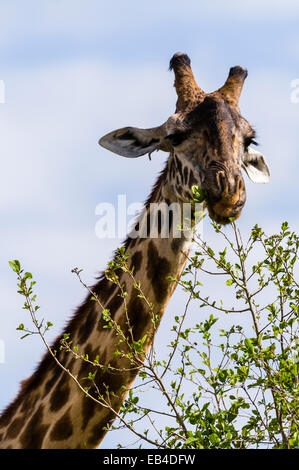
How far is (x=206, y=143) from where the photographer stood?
8.59 m

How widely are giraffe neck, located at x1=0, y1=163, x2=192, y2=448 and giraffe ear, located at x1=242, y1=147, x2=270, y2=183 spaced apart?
123 centimetres

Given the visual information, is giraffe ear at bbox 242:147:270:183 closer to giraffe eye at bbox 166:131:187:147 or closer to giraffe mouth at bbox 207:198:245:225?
giraffe eye at bbox 166:131:187:147

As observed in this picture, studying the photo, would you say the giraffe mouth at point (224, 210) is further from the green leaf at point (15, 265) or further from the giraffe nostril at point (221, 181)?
the green leaf at point (15, 265)

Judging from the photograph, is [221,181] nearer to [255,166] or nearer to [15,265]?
[255,166]

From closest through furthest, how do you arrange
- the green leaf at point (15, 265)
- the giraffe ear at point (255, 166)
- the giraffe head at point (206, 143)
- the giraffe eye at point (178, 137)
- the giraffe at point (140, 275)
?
the green leaf at point (15, 265) < the giraffe head at point (206, 143) < the giraffe at point (140, 275) < the giraffe eye at point (178, 137) < the giraffe ear at point (255, 166)

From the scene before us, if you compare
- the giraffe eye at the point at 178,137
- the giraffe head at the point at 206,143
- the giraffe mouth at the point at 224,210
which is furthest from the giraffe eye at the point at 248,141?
the giraffe mouth at the point at 224,210

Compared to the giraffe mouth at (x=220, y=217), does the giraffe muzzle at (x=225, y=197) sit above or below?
above

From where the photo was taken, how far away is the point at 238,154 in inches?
340

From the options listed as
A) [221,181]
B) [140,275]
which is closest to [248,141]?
[221,181]

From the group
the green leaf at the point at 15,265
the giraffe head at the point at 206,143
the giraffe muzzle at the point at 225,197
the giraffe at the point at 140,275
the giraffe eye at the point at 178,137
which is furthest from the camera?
the giraffe eye at the point at 178,137

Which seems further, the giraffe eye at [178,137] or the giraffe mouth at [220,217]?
the giraffe eye at [178,137]

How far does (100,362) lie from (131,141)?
2.49 metres

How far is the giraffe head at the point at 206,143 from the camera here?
8102 mm
